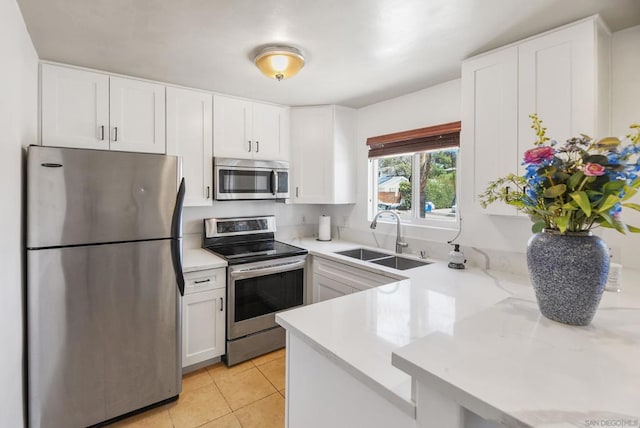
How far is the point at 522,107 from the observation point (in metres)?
1.73

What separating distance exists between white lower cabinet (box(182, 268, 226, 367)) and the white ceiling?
1.51 m

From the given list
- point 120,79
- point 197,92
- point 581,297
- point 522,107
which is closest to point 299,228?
point 197,92

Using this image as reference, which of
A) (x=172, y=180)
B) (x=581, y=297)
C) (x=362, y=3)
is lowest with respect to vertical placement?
(x=581, y=297)

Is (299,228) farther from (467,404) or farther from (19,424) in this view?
(467,404)

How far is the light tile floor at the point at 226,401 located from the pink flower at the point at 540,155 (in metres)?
1.97

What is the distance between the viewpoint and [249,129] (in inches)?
114

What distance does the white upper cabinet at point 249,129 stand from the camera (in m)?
2.74

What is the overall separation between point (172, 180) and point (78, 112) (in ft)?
2.86

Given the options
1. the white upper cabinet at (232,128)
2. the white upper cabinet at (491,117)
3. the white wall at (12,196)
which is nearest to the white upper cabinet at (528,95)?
the white upper cabinet at (491,117)

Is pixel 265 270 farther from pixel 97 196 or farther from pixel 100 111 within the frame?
pixel 100 111

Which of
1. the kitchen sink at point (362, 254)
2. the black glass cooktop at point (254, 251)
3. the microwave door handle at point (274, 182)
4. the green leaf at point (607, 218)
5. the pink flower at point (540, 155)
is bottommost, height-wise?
the kitchen sink at point (362, 254)

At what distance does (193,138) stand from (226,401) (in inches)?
79.2

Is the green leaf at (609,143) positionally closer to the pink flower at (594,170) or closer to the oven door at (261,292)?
the pink flower at (594,170)

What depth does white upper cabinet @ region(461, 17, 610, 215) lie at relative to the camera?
60.0 inches
